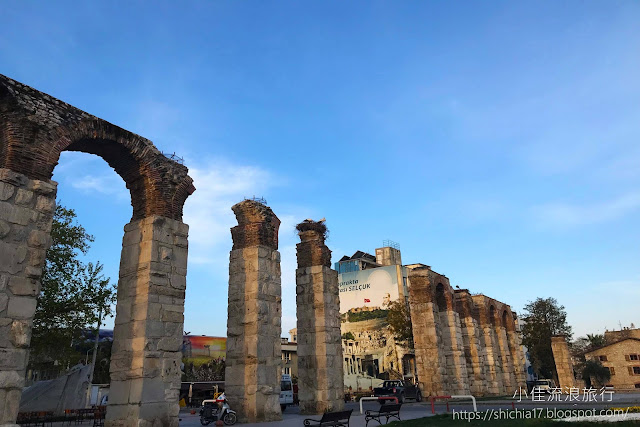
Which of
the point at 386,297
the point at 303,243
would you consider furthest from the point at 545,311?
the point at 303,243

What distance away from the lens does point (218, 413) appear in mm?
13500

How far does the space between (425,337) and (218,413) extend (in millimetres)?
15528

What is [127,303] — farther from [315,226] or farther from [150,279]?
[315,226]

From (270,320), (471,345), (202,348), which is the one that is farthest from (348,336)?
(270,320)

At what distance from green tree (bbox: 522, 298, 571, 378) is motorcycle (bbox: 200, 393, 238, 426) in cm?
3801

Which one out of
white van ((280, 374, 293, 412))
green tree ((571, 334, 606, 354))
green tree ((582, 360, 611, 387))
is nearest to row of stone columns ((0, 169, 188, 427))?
white van ((280, 374, 293, 412))

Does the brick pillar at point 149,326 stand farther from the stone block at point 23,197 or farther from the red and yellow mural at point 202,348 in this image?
the red and yellow mural at point 202,348

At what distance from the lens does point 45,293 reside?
67.8ft

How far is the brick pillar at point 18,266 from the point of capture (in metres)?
8.72

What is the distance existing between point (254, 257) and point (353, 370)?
4258 centimetres

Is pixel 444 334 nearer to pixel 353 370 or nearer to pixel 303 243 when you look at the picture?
pixel 303 243

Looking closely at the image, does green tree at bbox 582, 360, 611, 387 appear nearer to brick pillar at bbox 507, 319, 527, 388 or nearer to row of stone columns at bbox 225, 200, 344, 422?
brick pillar at bbox 507, 319, 527, 388

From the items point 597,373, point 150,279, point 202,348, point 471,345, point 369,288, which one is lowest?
point 597,373

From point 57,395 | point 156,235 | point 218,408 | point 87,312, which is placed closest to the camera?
A: point 156,235
